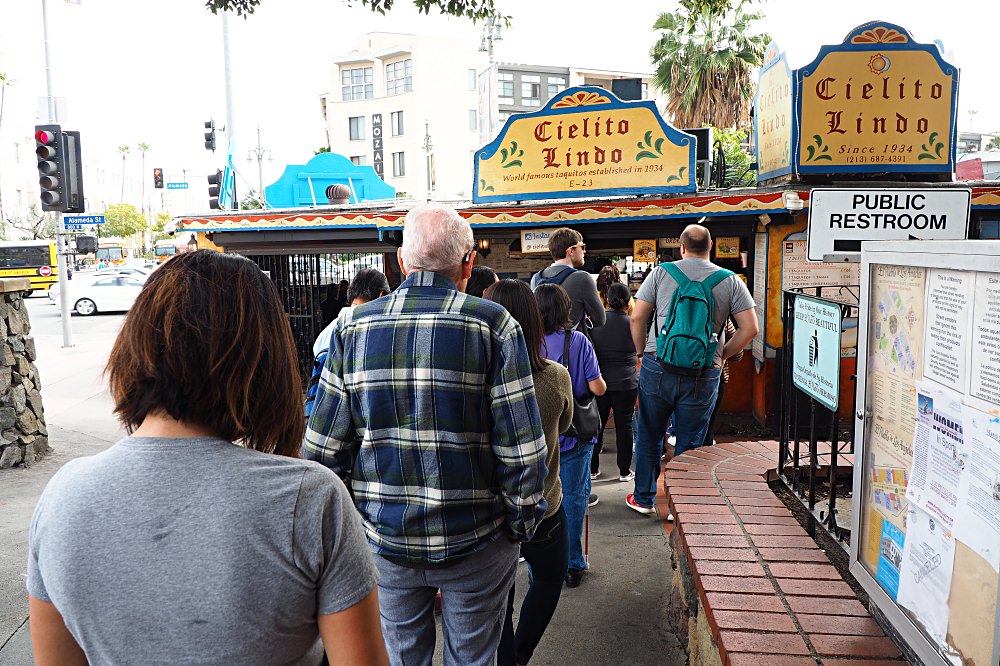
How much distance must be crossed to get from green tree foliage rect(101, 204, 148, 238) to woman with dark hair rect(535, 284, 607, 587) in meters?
68.5

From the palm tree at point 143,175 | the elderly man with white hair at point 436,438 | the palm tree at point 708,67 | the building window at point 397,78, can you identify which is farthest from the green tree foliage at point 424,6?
the palm tree at point 143,175

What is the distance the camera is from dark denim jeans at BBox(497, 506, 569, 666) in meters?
2.86

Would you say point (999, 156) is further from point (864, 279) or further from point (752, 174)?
point (864, 279)

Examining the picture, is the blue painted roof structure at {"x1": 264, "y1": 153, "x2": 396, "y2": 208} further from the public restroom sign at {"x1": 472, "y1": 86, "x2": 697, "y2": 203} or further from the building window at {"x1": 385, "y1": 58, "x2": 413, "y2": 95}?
the building window at {"x1": 385, "y1": 58, "x2": 413, "y2": 95}

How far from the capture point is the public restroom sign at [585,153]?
8383mm

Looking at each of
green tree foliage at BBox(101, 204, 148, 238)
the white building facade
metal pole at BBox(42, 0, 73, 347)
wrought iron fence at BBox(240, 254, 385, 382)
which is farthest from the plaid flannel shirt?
green tree foliage at BBox(101, 204, 148, 238)

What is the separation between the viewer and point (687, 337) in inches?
176

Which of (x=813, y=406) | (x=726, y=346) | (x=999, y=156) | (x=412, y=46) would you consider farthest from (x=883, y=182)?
(x=412, y=46)

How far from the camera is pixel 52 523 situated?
1.20m

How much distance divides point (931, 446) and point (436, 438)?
1.33 metres

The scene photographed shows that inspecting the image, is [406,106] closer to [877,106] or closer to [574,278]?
[877,106]

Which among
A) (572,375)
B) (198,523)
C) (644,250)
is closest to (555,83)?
(644,250)

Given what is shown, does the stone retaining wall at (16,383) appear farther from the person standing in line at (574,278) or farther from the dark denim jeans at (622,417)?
the dark denim jeans at (622,417)

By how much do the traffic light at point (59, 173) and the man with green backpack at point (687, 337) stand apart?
991 cm
